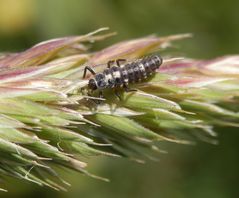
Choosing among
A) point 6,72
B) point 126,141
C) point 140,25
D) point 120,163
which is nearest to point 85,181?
point 120,163

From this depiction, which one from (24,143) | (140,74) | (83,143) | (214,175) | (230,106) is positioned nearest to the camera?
(24,143)

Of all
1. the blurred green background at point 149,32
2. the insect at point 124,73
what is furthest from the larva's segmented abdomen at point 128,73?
the blurred green background at point 149,32

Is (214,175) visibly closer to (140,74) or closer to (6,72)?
(140,74)

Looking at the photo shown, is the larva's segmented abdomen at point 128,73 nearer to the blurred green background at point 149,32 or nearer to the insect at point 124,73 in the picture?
the insect at point 124,73

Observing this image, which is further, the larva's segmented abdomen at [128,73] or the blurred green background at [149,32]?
the blurred green background at [149,32]

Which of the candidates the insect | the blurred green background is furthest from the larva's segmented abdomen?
the blurred green background

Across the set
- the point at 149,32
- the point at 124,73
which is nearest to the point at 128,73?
the point at 124,73
